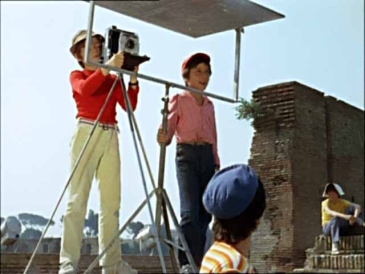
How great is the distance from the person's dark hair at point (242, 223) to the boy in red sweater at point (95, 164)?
1.21 meters

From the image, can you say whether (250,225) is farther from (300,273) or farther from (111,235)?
(111,235)

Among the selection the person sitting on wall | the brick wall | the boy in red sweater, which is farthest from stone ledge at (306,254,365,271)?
the brick wall

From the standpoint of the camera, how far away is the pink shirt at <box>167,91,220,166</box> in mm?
3471

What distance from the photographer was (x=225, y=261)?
2.04 meters

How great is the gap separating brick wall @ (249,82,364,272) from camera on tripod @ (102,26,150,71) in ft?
24.1

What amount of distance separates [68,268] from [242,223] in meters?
1.33

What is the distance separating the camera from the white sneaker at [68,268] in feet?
10.5

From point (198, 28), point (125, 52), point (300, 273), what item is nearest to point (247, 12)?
point (198, 28)

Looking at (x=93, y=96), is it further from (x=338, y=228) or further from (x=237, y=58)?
(x=338, y=228)

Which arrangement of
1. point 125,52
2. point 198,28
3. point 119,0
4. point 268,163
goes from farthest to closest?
point 268,163 < point 198,28 < point 125,52 < point 119,0

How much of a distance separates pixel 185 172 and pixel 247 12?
85 centimetres

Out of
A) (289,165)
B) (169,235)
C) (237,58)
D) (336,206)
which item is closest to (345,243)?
(237,58)

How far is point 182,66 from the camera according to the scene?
3512mm

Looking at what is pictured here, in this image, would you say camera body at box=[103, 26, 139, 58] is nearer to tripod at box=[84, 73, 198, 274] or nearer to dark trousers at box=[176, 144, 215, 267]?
tripod at box=[84, 73, 198, 274]
